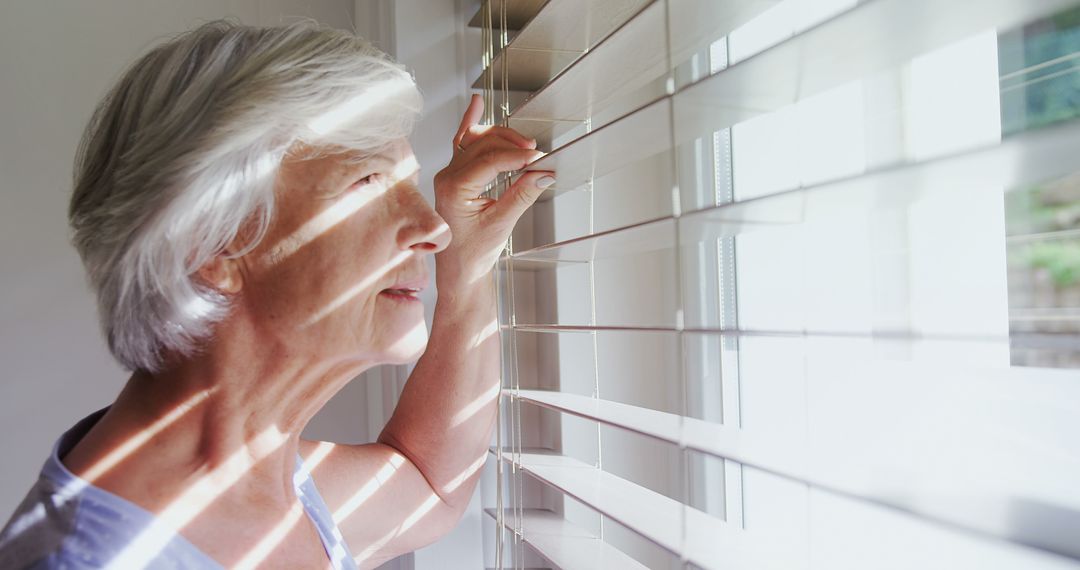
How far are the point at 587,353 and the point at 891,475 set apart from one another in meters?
0.67

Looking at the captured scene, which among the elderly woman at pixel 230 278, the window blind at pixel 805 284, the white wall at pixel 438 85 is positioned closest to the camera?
the window blind at pixel 805 284

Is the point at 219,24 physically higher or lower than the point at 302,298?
higher

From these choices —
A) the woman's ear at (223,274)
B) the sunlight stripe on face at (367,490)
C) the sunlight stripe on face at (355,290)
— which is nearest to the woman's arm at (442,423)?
the sunlight stripe on face at (367,490)

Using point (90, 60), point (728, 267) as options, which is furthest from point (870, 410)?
point (90, 60)

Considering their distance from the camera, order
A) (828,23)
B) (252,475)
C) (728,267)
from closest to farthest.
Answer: (828,23), (252,475), (728,267)

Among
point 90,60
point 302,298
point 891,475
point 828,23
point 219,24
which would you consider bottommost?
point 891,475

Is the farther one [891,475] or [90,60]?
[90,60]

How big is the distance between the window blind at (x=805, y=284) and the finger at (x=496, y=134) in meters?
0.05

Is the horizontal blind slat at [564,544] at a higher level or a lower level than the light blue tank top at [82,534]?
lower

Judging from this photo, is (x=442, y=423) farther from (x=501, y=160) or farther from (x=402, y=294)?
(x=501, y=160)

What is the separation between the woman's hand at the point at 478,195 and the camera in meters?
1.09

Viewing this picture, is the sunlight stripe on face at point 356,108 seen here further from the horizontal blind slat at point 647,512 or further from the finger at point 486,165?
the horizontal blind slat at point 647,512

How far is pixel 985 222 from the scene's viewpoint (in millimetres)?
767

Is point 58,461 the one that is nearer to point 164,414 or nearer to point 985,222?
point 164,414
